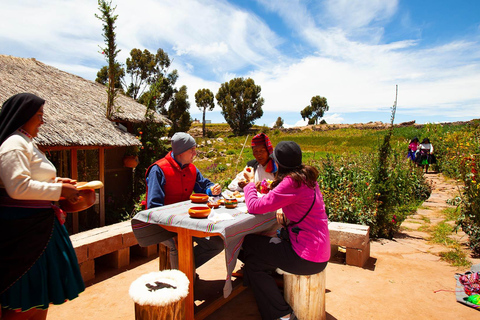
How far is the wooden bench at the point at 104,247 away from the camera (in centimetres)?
348

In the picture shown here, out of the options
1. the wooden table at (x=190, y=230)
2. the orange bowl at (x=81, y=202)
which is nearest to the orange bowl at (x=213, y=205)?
the wooden table at (x=190, y=230)

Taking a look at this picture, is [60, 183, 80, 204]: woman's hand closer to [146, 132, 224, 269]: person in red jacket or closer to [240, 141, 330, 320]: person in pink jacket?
[146, 132, 224, 269]: person in red jacket

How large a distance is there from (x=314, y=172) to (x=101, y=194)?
5.40 m

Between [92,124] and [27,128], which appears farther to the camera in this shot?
[92,124]

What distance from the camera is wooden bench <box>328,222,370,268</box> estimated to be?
12.6 ft

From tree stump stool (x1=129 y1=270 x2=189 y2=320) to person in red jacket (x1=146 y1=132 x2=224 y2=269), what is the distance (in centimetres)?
60

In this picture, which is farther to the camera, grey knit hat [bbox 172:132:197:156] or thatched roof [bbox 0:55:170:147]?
thatched roof [bbox 0:55:170:147]

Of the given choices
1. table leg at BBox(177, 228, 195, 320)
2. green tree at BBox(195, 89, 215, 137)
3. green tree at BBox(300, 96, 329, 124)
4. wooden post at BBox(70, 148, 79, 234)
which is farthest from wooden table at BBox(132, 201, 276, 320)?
green tree at BBox(300, 96, 329, 124)

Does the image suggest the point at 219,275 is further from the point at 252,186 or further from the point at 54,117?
the point at 54,117

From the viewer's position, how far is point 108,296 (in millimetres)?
3201

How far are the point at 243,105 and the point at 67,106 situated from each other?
130 feet

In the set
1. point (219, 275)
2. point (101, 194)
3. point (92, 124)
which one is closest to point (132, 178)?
point (101, 194)

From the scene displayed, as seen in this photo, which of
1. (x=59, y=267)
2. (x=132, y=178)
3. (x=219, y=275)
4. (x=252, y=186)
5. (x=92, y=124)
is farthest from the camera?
(x=132, y=178)

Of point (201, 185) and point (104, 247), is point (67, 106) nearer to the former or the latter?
point (104, 247)
